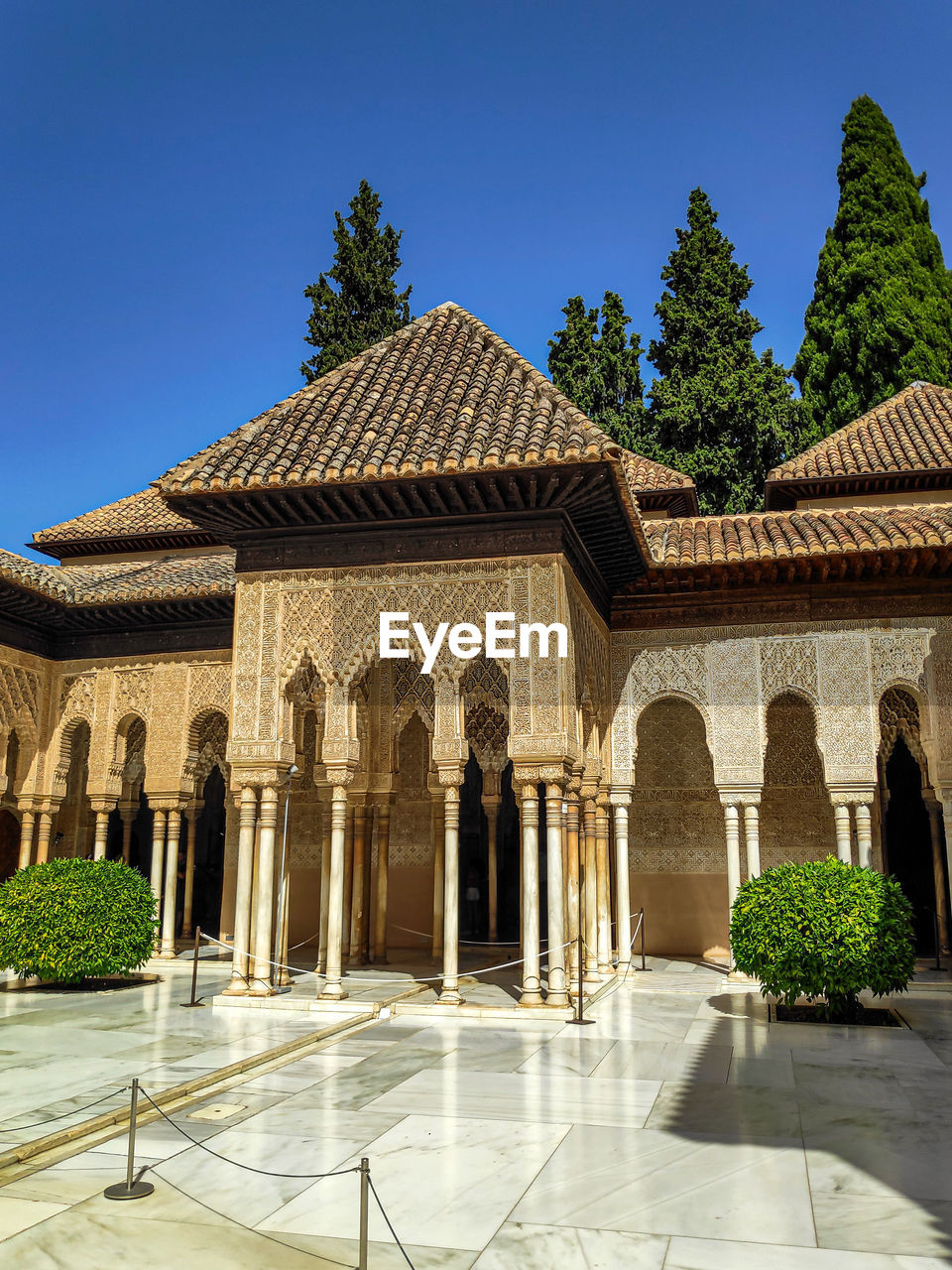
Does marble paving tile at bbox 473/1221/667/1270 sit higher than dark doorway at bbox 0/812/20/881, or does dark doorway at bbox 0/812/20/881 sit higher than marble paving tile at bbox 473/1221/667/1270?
dark doorway at bbox 0/812/20/881

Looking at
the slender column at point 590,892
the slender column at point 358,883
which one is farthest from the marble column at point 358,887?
the slender column at point 590,892

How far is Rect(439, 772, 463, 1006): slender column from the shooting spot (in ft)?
34.2

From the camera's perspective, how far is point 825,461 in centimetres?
1691

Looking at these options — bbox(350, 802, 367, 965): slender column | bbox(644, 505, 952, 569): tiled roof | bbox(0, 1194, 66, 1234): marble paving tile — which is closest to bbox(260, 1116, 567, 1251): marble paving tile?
bbox(0, 1194, 66, 1234): marble paving tile

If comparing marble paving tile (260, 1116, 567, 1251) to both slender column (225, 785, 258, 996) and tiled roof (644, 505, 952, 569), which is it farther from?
tiled roof (644, 505, 952, 569)

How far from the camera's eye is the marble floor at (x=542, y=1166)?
13.9 ft

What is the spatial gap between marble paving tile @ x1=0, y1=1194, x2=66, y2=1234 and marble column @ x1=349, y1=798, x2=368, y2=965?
880cm

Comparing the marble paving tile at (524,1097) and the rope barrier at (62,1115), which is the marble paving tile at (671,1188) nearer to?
the marble paving tile at (524,1097)

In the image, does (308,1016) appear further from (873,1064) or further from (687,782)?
(687,782)

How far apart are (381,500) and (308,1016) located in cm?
509

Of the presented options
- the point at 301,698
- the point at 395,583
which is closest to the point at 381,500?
the point at 395,583

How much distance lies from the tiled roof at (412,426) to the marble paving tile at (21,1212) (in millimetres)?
6831

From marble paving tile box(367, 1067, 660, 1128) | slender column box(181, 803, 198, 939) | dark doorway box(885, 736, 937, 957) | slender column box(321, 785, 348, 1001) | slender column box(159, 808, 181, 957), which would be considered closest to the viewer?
marble paving tile box(367, 1067, 660, 1128)

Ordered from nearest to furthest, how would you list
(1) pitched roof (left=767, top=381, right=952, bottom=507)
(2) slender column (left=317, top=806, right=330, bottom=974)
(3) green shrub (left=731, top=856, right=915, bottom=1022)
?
(3) green shrub (left=731, top=856, right=915, bottom=1022) → (2) slender column (left=317, top=806, right=330, bottom=974) → (1) pitched roof (left=767, top=381, right=952, bottom=507)
